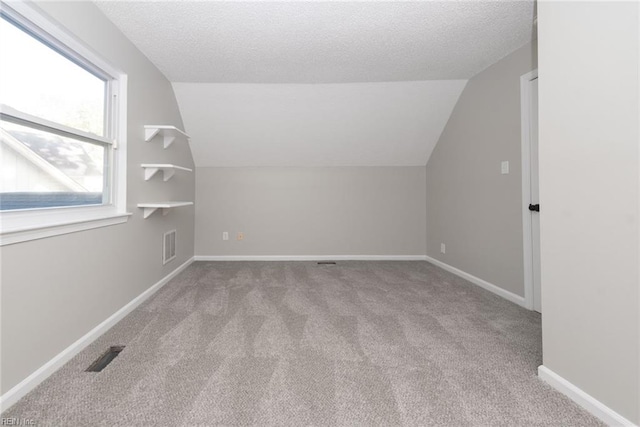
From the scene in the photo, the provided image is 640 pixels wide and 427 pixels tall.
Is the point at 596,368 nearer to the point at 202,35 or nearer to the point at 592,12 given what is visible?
the point at 592,12

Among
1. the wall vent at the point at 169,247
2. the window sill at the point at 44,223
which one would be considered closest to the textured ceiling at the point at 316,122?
the wall vent at the point at 169,247

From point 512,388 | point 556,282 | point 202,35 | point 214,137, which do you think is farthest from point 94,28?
point 512,388

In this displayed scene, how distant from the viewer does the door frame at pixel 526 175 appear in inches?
94.3

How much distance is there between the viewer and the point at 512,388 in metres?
1.36

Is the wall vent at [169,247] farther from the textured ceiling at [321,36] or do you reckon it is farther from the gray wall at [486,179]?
the gray wall at [486,179]

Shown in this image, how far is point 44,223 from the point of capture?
4.89ft

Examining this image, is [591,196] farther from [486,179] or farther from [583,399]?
[486,179]

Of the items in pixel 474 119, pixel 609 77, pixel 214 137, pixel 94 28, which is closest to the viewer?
pixel 609 77

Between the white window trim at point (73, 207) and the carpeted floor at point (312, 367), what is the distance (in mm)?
764

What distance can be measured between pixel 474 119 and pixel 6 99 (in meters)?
3.73

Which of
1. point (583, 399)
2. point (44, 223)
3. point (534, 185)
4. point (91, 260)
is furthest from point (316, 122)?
point (583, 399)

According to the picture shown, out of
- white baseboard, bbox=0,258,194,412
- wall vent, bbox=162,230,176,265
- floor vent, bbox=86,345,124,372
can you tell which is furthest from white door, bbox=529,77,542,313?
wall vent, bbox=162,230,176,265

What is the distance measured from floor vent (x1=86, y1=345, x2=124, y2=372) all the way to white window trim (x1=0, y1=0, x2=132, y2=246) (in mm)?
759

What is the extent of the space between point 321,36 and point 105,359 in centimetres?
269
